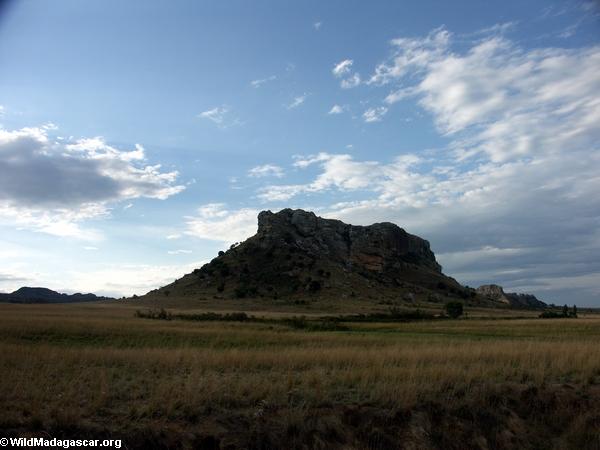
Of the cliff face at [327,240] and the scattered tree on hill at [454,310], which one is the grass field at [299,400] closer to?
the scattered tree on hill at [454,310]

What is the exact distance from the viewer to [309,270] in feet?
458

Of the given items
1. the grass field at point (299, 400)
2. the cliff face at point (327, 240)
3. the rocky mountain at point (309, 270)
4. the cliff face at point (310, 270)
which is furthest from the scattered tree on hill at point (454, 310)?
the grass field at point (299, 400)

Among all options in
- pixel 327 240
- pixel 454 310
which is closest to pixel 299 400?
pixel 454 310

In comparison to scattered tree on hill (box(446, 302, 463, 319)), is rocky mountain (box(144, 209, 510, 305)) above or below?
above

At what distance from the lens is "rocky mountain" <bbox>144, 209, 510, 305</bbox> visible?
12788cm

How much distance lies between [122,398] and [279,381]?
3848 mm

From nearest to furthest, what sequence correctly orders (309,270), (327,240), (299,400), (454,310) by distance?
(299,400)
(454,310)
(309,270)
(327,240)

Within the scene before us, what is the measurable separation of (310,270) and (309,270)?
12.0 inches

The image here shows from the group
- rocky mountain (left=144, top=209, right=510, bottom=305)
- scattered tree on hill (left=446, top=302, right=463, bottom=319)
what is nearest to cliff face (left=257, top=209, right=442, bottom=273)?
rocky mountain (left=144, top=209, right=510, bottom=305)

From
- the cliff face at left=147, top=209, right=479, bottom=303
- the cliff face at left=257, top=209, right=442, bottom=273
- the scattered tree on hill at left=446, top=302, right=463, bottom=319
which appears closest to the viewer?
the scattered tree on hill at left=446, top=302, right=463, bottom=319

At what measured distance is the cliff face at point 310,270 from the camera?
128125 millimetres

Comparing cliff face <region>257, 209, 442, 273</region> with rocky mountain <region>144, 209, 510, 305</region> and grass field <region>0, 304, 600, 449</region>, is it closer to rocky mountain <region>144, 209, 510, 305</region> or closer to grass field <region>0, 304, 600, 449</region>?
rocky mountain <region>144, 209, 510, 305</region>

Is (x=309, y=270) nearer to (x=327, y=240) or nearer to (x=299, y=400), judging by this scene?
(x=327, y=240)

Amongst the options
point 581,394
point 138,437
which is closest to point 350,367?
point 581,394
